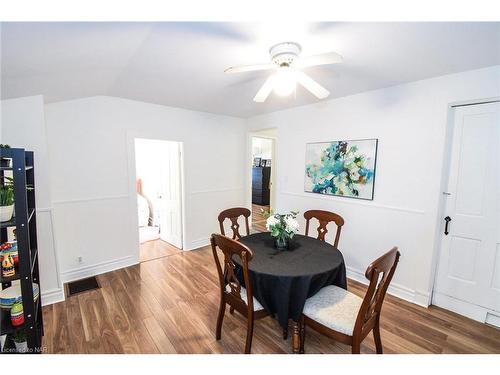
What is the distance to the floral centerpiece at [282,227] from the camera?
1.94 m

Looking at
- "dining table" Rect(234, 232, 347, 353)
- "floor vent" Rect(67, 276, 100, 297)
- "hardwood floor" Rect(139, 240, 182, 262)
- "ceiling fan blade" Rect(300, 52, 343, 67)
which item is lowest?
"floor vent" Rect(67, 276, 100, 297)

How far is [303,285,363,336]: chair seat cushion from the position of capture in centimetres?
143

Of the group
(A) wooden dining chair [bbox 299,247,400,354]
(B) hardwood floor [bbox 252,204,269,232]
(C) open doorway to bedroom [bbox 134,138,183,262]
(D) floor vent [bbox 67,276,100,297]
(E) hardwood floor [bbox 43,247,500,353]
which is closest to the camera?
(A) wooden dining chair [bbox 299,247,400,354]

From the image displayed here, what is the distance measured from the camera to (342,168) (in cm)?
287

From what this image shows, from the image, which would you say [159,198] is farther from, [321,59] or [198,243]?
[321,59]

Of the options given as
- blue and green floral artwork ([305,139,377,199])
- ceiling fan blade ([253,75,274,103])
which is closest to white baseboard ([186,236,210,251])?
blue and green floral artwork ([305,139,377,199])

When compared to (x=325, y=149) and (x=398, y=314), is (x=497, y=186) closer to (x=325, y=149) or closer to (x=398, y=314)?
(x=398, y=314)

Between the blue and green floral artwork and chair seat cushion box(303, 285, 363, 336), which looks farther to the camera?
the blue and green floral artwork

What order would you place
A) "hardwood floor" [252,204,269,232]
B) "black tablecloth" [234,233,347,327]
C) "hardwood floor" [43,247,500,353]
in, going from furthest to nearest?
"hardwood floor" [252,204,269,232] < "hardwood floor" [43,247,500,353] < "black tablecloth" [234,233,347,327]

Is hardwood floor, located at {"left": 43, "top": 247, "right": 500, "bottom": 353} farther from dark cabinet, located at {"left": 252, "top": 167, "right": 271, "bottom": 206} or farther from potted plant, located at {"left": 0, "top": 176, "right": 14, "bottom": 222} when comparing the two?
dark cabinet, located at {"left": 252, "top": 167, "right": 271, "bottom": 206}

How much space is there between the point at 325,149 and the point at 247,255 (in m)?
2.13

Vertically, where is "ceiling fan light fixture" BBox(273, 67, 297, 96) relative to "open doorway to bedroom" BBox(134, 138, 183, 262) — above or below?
above

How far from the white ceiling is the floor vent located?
6.71ft
